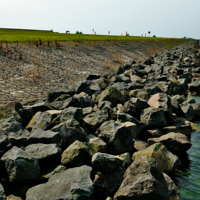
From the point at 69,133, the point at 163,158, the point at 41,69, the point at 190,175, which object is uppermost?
the point at 41,69

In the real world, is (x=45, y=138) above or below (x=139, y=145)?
above

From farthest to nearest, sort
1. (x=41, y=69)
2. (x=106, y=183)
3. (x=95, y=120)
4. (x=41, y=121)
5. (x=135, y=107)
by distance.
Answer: (x=41, y=69) → (x=135, y=107) → (x=95, y=120) → (x=41, y=121) → (x=106, y=183)

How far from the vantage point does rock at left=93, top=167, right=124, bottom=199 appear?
12.6ft

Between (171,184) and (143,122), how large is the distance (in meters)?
2.56

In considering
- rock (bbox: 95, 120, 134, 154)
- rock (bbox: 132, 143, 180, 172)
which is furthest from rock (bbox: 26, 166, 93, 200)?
rock (bbox: 132, 143, 180, 172)

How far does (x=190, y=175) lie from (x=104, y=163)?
243cm

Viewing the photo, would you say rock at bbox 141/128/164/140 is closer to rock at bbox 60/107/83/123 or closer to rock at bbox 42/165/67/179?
rock at bbox 60/107/83/123

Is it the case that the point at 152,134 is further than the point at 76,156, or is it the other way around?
the point at 152,134

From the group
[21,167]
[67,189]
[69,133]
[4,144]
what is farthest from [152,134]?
[4,144]

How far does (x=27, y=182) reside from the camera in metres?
3.77

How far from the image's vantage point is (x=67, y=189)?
3.26 m

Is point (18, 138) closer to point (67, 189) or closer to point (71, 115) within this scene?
point (71, 115)

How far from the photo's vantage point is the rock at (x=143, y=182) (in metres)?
3.29

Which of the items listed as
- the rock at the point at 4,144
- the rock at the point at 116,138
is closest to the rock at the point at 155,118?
the rock at the point at 116,138
